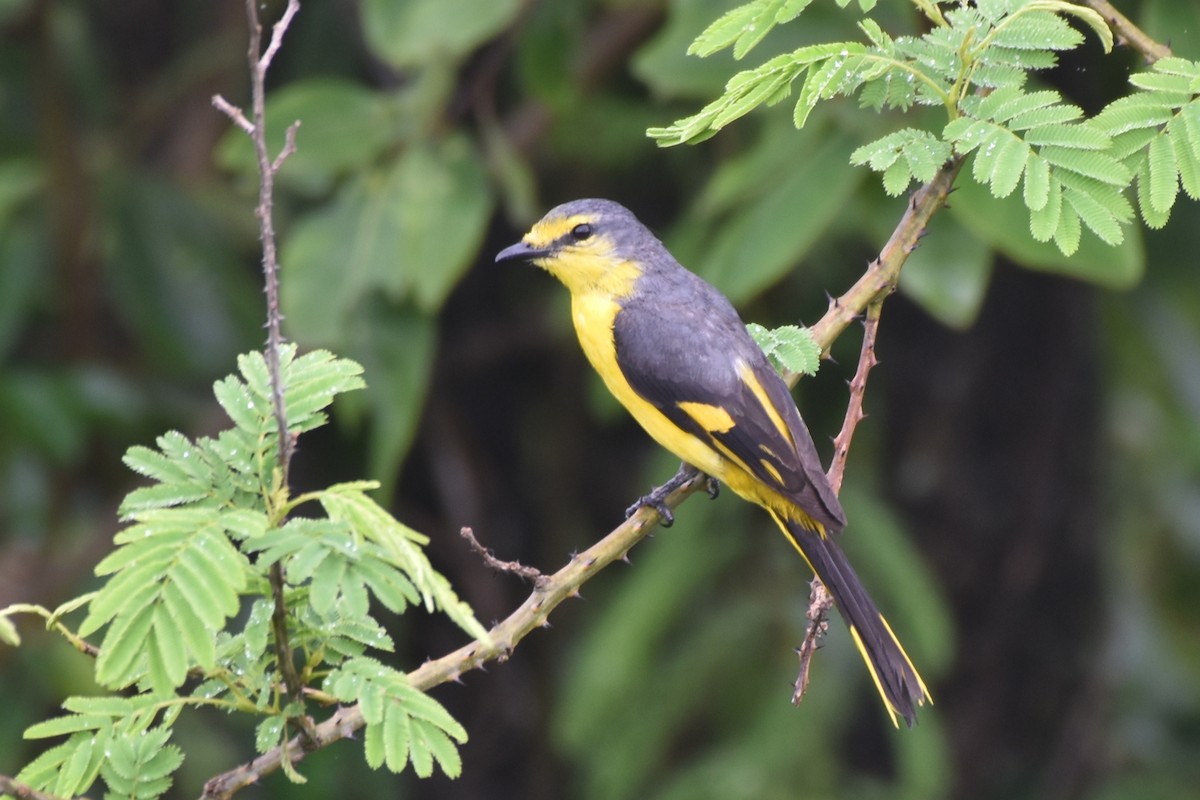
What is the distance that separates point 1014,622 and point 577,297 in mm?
3505

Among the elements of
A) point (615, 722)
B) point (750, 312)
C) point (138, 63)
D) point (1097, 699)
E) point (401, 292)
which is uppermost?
point (138, 63)

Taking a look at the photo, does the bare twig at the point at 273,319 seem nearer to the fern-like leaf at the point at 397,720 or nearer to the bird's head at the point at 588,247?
the fern-like leaf at the point at 397,720

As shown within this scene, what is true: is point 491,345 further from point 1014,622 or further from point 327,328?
point 1014,622

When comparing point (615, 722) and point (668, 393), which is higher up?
point (668, 393)

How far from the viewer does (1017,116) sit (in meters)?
3.18

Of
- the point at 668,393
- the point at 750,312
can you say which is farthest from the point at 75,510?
the point at 668,393

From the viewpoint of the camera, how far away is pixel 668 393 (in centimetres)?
429

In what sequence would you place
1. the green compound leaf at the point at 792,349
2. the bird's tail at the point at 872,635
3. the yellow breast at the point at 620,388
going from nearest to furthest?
the bird's tail at the point at 872,635 → the green compound leaf at the point at 792,349 → the yellow breast at the point at 620,388

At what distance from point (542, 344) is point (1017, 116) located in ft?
15.4

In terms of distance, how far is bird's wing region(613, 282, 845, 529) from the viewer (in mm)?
3908

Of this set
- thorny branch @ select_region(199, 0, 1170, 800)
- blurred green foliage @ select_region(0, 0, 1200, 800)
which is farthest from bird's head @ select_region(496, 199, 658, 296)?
thorny branch @ select_region(199, 0, 1170, 800)

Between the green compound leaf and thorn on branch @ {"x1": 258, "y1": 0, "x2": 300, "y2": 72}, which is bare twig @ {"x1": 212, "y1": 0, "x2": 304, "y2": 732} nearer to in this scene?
thorn on branch @ {"x1": 258, "y1": 0, "x2": 300, "y2": 72}

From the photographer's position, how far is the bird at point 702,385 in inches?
148

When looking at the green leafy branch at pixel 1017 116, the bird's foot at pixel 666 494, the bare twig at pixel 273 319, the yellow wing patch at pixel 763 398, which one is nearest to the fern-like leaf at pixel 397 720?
the bare twig at pixel 273 319
